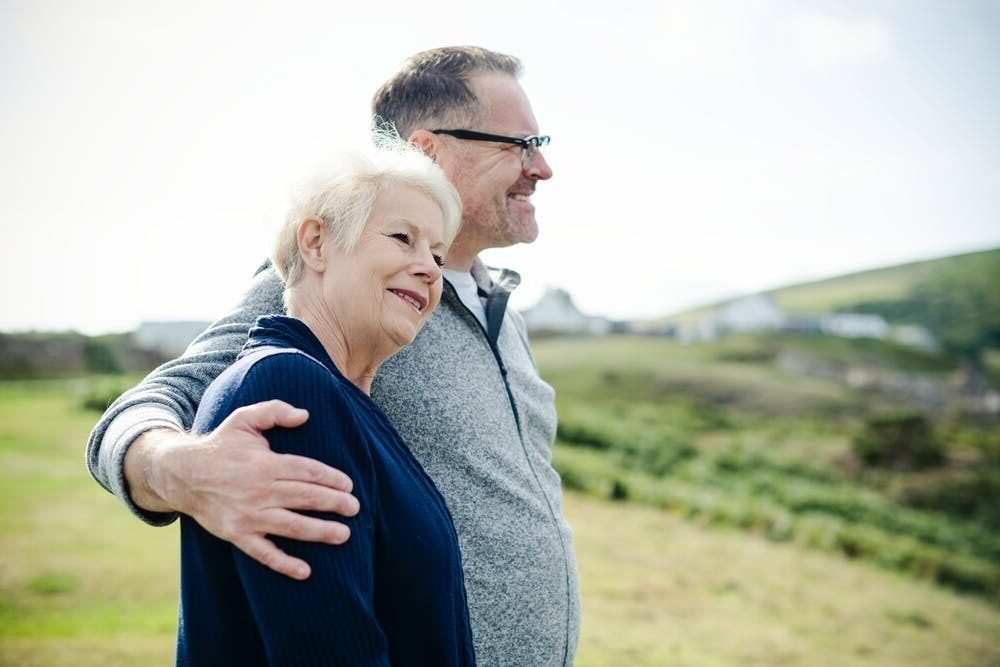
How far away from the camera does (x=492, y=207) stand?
2.38 meters

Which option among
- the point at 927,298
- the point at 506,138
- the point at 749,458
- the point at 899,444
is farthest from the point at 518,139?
the point at 927,298

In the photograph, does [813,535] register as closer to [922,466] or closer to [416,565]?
[922,466]

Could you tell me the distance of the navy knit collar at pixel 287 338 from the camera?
1303 mm

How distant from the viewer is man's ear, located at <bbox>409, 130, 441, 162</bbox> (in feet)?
7.69

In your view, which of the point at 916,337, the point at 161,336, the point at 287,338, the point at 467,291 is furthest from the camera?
the point at 916,337

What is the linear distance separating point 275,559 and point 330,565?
3.2 inches

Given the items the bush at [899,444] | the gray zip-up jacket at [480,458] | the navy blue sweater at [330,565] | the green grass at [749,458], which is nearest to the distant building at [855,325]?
the green grass at [749,458]

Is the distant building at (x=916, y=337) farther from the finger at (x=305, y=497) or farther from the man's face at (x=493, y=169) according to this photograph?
the finger at (x=305, y=497)

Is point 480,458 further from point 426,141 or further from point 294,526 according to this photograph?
point 426,141

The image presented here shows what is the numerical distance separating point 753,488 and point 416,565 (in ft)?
46.6

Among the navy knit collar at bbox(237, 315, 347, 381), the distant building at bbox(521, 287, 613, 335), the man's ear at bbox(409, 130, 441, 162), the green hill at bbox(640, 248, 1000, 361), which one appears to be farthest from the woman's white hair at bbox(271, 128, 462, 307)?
the green hill at bbox(640, 248, 1000, 361)

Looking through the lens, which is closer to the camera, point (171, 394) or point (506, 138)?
point (171, 394)

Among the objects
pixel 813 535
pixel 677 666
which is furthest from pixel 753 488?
pixel 677 666

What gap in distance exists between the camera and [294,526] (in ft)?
3.63
